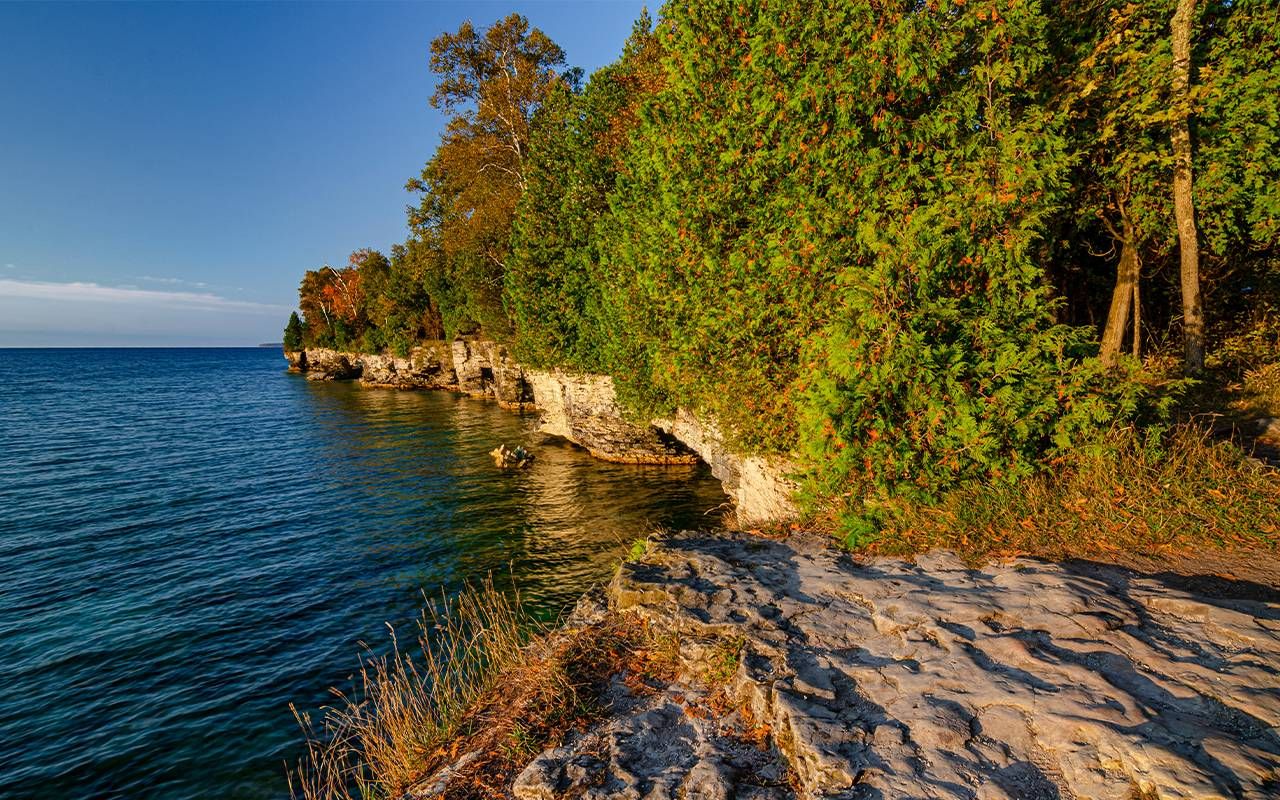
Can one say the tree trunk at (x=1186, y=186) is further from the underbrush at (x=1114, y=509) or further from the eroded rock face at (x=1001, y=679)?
the eroded rock face at (x=1001, y=679)

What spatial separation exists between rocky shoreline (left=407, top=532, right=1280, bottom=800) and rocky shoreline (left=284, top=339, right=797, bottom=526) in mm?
3593

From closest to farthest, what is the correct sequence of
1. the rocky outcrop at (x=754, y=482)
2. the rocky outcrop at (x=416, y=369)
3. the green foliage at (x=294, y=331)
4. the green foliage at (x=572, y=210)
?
1. the rocky outcrop at (x=754, y=482)
2. the green foliage at (x=572, y=210)
3. the rocky outcrop at (x=416, y=369)
4. the green foliage at (x=294, y=331)

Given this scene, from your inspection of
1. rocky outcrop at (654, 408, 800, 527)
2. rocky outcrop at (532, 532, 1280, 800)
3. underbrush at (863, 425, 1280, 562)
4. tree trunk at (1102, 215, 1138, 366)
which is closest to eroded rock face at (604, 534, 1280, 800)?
rocky outcrop at (532, 532, 1280, 800)

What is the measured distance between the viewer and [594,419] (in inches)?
1103

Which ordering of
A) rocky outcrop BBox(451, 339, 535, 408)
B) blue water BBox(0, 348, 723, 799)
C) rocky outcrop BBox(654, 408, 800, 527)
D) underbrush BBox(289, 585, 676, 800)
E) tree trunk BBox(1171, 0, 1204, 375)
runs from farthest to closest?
rocky outcrop BBox(451, 339, 535, 408), rocky outcrop BBox(654, 408, 800, 527), tree trunk BBox(1171, 0, 1204, 375), blue water BBox(0, 348, 723, 799), underbrush BBox(289, 585, 676, 800)

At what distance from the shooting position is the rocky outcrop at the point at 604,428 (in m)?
26.5

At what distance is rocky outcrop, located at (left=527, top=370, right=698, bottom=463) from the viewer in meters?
26.5

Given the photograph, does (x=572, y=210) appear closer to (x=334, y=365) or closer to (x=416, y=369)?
(x=416, y=369)

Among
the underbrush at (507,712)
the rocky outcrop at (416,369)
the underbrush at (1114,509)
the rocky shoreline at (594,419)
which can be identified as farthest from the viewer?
the rocky outcrop at (416,369)

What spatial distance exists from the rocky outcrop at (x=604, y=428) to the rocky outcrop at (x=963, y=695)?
18.4 m

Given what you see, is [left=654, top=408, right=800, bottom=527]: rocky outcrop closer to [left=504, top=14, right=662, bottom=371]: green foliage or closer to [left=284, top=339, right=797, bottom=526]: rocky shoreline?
[left=284, top=339, right=797, bottom=526]: rocky shoreline

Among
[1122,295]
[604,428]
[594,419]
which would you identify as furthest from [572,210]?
[1122,295]

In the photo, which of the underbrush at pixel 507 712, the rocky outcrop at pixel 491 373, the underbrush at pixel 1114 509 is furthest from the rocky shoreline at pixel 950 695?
the rocky outcrop at pixel 491 373

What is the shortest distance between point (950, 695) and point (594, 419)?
2383 centimetres
